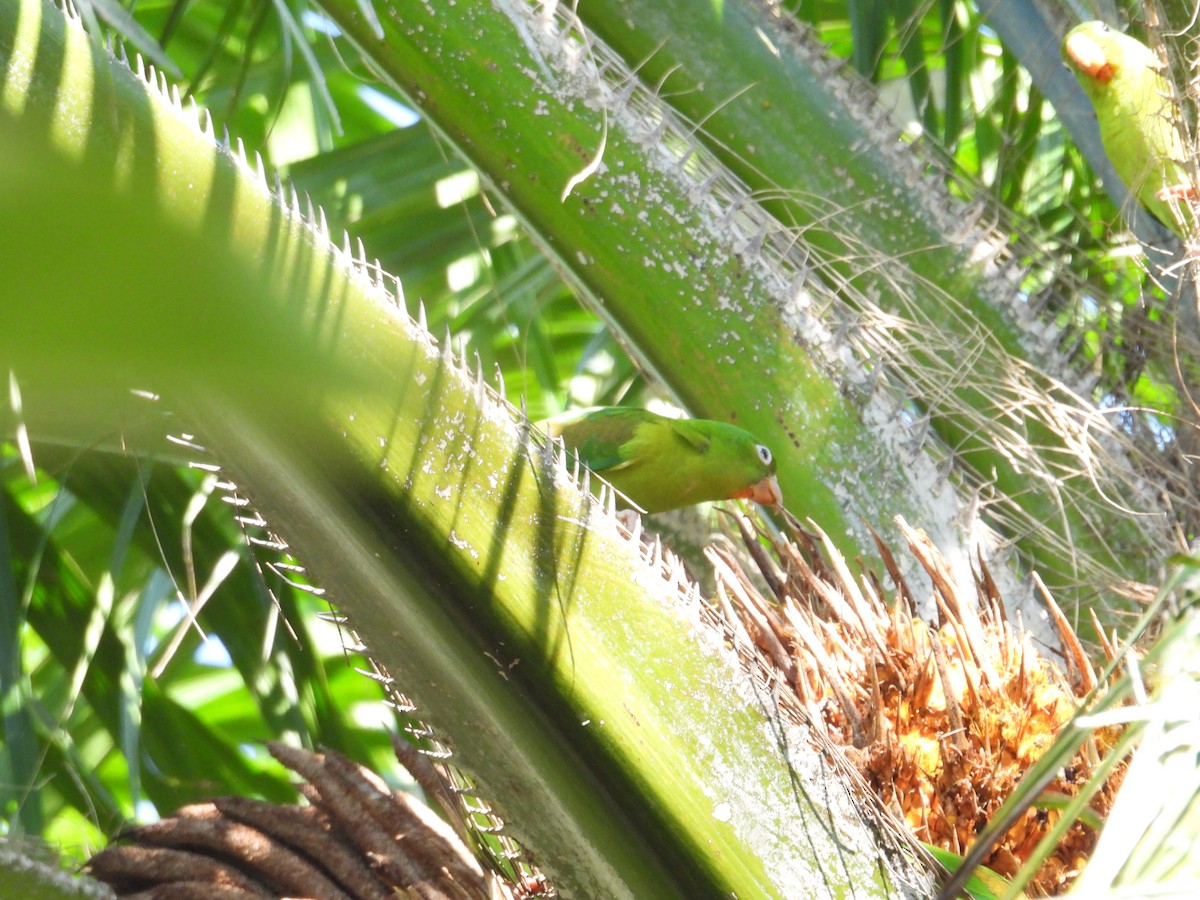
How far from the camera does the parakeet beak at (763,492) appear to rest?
1933mm

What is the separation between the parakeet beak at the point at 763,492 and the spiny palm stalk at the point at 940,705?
0.87m

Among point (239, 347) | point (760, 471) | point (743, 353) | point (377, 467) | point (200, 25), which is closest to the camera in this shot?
point (239, 347)

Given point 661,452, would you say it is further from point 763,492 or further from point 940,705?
point 940,705

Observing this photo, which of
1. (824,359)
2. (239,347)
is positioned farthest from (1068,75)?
(239,347)

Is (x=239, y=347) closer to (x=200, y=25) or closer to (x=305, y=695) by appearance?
(x=305, y=695)

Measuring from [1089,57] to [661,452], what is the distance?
0.92 meters

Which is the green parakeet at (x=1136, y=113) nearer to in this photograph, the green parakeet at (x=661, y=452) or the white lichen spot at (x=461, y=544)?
the green parakeet at (x=661, y=452)

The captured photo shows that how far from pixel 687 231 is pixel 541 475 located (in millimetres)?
652

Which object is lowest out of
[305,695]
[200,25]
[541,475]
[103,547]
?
[103,547]

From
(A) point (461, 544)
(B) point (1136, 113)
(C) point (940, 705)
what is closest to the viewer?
(A) point (461, 544)

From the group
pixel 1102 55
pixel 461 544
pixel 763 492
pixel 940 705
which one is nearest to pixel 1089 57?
pixel 1102 55

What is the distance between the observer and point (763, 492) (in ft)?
6.57

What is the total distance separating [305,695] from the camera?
1.46m

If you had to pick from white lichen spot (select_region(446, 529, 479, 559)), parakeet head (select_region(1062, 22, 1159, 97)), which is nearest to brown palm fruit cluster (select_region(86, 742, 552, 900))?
white lichen spot (select_region(446, 529, 479, 559))
